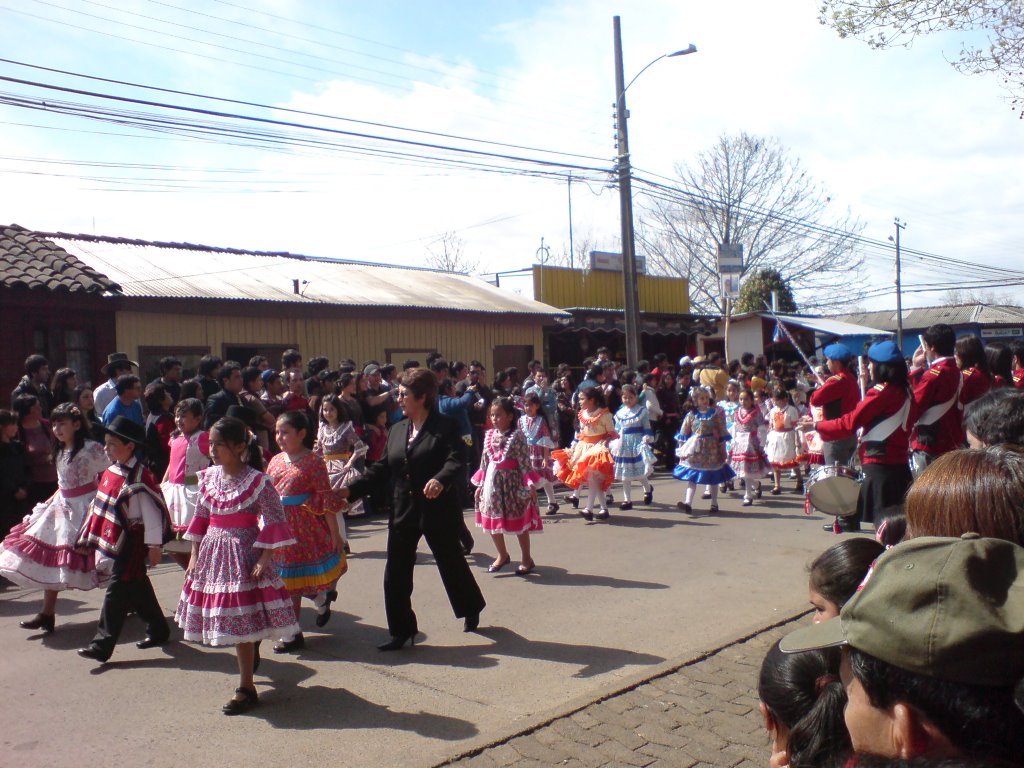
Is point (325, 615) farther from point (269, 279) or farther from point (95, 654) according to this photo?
point (269, 279)

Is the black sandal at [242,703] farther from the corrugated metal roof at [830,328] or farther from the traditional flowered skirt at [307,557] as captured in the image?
the corrugated metal roof at [830,328]

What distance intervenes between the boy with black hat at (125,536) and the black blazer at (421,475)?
1323mm

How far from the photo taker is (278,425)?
6.38 m

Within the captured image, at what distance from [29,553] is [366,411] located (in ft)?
17.8

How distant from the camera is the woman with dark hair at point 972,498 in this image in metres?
1.98

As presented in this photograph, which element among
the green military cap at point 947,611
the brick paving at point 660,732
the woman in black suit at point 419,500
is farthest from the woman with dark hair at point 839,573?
the woman in black suit at point 419,500

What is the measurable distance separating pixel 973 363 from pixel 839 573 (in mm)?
5022

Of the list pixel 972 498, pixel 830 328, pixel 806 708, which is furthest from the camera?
→ pixel 830 328

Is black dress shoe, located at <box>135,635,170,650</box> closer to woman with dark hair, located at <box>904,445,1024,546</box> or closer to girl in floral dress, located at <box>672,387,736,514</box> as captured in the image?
woman with dark hair, located at <box>904,445,1024,546</box>

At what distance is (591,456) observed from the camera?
1088cm

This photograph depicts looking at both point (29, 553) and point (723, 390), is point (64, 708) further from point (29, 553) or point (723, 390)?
point (723, 390)

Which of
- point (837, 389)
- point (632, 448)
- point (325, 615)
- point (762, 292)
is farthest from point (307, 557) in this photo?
point (762, 292)

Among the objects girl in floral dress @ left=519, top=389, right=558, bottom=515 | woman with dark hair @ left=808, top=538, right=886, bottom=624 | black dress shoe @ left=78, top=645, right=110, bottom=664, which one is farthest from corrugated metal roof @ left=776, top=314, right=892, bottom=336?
woman with dark hair @ left=808, top=538, right=886, bottom=624

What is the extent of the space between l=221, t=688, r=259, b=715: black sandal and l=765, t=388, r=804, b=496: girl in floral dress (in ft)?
31.1
